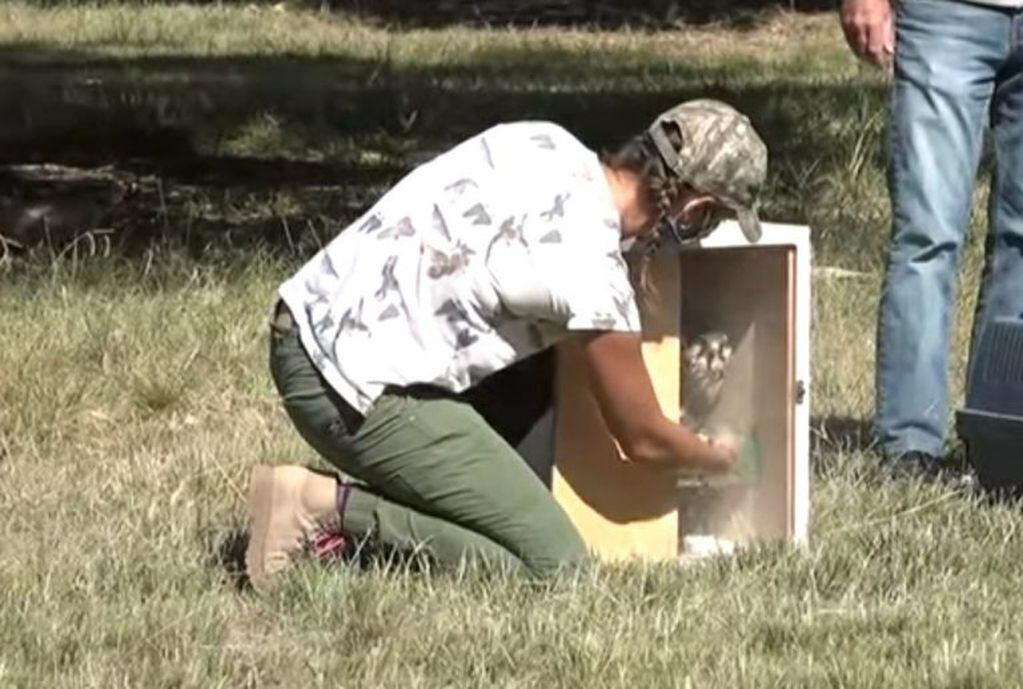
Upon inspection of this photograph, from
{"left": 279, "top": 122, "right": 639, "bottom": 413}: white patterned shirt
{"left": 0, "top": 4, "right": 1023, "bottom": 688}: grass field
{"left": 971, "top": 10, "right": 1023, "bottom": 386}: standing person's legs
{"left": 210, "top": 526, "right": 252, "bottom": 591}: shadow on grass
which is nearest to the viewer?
{"left": 0, "top": 4, "right": 1023, "bottom": 688}: grass field

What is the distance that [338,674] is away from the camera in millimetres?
4113

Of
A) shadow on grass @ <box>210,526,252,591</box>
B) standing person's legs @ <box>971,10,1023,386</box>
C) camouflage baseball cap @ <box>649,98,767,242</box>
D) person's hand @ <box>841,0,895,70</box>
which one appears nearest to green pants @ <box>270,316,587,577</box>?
shadow on grass @ <box>210,526,252,591</box>

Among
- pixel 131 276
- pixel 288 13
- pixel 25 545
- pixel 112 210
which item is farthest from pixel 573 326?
pixel 288 13

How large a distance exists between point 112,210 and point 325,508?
17.8 feet

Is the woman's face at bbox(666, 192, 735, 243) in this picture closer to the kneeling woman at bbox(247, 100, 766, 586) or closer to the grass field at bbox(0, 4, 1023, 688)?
the kneeling woman at bbox(247, 100, 766, 586)

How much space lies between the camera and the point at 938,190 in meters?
5.62

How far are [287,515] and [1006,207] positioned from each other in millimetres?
2020

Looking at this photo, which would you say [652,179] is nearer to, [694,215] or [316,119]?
[694,215]

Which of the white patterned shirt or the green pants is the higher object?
the white patterned shirt

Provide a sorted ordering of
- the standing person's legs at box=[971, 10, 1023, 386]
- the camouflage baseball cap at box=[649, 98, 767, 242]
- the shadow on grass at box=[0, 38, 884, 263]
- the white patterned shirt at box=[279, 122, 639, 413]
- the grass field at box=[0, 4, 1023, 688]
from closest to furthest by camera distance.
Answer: the grass field at box=[0, 4, 1023, 688]
the white patterned shirt at box=[279, 122, 639, 413]
the camouflage baseball cap at box=[649, 98, 767, 242]
the standing person's legs at box=[971, 10, 1023, 386]
the shadow on grass at box=[0, 38, 884, 263]

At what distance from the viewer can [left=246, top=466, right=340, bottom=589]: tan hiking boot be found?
15.4ft

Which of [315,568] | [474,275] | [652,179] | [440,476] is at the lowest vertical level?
[315,568]

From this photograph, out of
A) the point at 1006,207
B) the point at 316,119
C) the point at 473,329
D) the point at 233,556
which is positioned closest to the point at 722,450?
the point at 473,329

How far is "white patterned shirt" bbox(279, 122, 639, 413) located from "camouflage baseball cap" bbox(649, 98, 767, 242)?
0.15 meters
